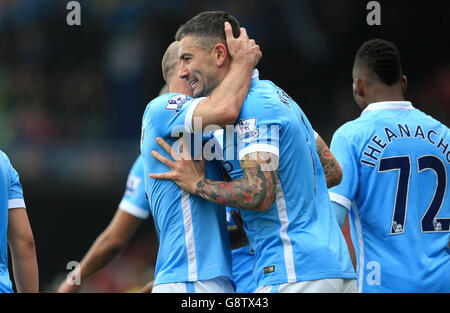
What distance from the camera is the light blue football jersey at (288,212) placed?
12.7 feet

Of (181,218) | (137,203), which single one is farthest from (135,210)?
(181,218)

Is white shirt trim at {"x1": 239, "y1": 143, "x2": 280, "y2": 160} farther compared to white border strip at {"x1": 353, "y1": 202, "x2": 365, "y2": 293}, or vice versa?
white border strip at {"x1": 353, "y1": 202, "x2": 365, "y2": 293}

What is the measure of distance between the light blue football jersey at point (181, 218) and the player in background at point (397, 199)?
108 centimetres

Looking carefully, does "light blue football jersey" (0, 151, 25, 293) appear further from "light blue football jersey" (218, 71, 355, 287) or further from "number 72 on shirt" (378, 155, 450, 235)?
"number 72 on shirt" (378, 155, 450, 235)

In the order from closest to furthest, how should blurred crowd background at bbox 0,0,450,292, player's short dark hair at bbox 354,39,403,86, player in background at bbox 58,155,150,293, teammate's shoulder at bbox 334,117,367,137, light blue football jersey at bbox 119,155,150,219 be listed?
teammate's shoulder at bbox 334,117,367,137
player's short dark hair at bbox 354,39,403,86
player in background at bbox 58,155,150,293
light blue football jersey at bbox 119,155,150,219
blurred crowd background at bbox 0,0,450,292

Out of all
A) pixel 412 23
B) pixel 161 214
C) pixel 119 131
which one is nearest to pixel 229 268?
pixel 161 214

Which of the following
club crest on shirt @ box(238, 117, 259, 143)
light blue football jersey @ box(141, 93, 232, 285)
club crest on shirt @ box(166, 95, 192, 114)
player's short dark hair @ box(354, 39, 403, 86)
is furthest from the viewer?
player's short dark hair @ box(354, 39, 403, 86)

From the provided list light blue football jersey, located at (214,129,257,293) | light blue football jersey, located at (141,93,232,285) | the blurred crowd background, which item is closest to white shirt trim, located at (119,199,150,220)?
light blue football jersey, located at (214,129,257,293)

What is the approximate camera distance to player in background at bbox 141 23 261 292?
13.3 ft

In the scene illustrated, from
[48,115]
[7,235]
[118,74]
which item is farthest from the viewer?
[118,74]

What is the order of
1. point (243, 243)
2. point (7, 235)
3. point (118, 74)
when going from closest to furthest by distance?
point (7, 235) < point (243, 243) < point (118, 74)

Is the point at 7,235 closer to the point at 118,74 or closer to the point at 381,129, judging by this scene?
the point at 381,129

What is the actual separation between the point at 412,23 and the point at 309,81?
2.58 meters

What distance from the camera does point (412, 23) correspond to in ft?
53.0
